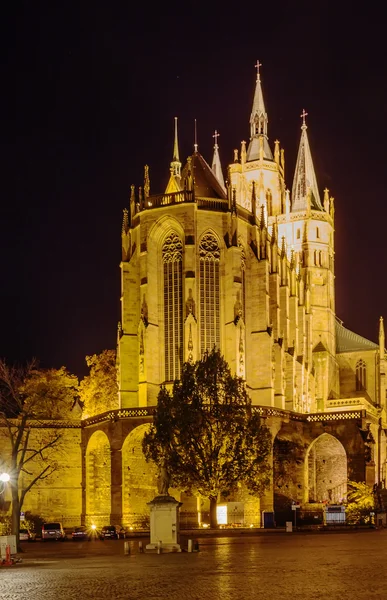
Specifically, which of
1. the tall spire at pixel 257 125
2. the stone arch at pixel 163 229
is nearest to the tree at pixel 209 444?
the stone arch at pixel 163 229

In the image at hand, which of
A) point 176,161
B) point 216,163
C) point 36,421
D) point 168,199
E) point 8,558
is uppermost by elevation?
point 216,163

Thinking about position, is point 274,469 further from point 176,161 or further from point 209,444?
point 176,161

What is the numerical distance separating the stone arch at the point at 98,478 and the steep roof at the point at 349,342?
41.5 m

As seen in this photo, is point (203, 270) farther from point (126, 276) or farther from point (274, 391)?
point (274, 391)

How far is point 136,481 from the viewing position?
2339 inches

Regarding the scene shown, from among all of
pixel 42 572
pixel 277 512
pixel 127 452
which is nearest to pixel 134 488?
pixel 127 452

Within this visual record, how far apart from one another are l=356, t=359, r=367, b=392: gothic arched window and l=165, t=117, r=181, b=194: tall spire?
2823 cm

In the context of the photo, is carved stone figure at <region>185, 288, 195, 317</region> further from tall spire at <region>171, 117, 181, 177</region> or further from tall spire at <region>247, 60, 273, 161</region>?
tall spire at <region>247, 60, 273, 161</region>

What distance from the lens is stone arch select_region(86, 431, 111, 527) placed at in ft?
204

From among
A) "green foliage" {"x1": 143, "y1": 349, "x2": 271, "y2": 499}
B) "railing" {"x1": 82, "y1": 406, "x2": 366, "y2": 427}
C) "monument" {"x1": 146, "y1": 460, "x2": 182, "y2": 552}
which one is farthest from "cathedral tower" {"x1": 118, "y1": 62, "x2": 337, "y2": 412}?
"monument" {"x1": 146, "y1": 460, "x2": 182, "y2": 552}

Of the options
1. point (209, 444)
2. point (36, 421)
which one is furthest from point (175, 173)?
point (209, 444)

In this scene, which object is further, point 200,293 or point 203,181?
point 203,181

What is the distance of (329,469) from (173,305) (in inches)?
618

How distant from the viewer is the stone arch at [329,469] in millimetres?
66812
